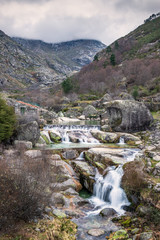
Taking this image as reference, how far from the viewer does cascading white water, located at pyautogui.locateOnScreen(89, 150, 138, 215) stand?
1157 centimetres

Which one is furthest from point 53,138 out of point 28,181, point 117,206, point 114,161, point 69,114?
point 69,114

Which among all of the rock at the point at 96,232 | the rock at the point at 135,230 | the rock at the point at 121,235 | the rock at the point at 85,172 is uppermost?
the rock at the point at 85,172

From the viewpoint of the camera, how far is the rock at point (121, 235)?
797 cm

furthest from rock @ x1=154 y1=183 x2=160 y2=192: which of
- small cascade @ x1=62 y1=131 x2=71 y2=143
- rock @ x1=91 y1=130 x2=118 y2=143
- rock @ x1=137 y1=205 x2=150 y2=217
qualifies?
small cascade @ x1=62 y1=131 x2=71 y2=143

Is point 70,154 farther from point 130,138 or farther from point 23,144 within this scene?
point 130,138

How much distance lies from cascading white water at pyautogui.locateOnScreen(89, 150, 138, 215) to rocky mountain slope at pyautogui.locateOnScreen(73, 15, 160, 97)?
36.7m

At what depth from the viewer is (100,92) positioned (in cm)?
6888

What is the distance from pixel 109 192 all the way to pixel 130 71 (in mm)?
62432

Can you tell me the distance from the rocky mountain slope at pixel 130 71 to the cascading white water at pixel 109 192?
36707 mm

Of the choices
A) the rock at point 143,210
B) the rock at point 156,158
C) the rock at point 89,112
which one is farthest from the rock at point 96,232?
the rock at point 89,112

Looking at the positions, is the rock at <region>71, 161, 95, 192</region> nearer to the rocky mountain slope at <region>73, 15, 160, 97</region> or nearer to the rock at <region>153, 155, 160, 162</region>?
the rock at <region>153, 155, 160, 162</region>

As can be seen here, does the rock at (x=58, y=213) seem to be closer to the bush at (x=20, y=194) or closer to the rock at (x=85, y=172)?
the bush at (x=20, y=194)

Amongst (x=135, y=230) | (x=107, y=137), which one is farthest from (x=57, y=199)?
(x=107, y=137)

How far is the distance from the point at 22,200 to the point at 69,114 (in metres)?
44.2
